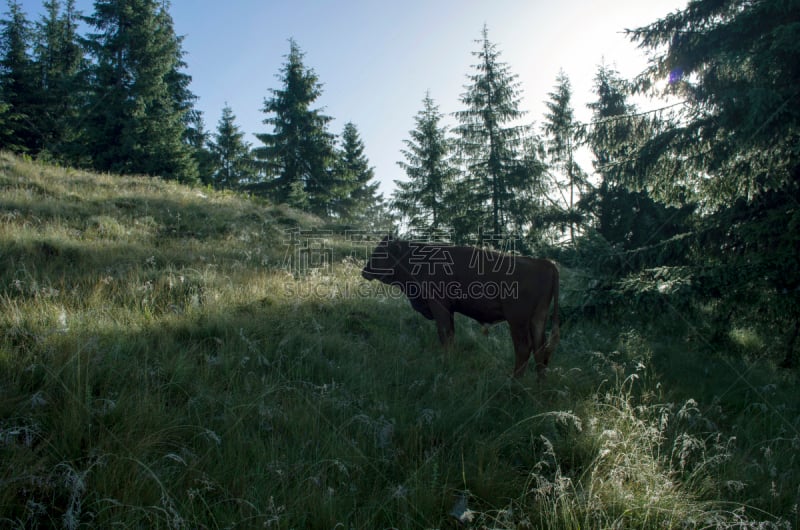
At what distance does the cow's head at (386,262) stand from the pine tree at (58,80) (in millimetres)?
27625

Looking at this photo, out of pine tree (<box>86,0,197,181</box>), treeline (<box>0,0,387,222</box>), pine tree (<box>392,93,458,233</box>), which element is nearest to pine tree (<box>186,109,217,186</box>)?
treeline (<box>0,0,387,222</box>)

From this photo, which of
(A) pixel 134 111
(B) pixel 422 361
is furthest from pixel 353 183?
(B) pixel 422 361

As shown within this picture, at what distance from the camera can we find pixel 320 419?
3.95 m

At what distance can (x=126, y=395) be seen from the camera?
3.69 metres

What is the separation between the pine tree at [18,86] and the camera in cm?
2962

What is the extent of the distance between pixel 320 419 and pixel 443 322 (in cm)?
351

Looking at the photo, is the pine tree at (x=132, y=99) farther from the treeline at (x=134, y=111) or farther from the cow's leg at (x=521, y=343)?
the cow's leg at (x=521, y=343)

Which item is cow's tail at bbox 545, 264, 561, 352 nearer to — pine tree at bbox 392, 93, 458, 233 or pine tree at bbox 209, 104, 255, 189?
pine tree at bbox 392, 93, 458, 233

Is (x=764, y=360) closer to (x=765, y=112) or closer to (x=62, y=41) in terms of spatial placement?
(x=765, y=112)

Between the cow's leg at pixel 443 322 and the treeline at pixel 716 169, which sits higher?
the treeline at pixel 716 169

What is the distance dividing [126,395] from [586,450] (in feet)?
13.7

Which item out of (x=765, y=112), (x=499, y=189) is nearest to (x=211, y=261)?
(x=765, y=112)

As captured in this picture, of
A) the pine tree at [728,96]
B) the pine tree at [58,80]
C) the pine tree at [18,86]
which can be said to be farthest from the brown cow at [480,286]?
the pine tree at [18,86]

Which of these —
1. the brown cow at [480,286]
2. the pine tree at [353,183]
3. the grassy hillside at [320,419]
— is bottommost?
the grassy hillside at [320,419]
